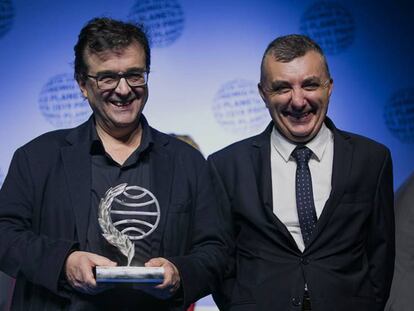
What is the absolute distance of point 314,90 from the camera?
2.34m

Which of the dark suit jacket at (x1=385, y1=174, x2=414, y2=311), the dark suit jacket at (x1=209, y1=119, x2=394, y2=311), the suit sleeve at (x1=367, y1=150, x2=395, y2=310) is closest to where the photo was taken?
the dark suit jacket at (x1=209, y1=119, x2=394, y2=311)

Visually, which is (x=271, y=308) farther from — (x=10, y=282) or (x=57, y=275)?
(x=10, y=282)

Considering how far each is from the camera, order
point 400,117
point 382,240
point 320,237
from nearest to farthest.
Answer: point 320,237, point 382,240, point 400,117

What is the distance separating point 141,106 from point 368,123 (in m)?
1.73

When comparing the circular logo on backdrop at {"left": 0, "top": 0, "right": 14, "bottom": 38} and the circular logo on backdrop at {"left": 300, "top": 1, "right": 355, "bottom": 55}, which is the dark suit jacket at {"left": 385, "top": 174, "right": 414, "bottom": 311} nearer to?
the circular logo on backdrop at {"left": 300, "top": 1, "right": 355, "bottom": 55}

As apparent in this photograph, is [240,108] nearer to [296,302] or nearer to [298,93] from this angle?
[298,93]

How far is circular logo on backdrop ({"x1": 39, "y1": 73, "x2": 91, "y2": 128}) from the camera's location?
371cm

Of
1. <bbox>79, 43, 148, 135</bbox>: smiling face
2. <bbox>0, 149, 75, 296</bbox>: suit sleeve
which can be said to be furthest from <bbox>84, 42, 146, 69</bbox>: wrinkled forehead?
<bbox>0, 149, 75, 296</bbox>: suit sleeve

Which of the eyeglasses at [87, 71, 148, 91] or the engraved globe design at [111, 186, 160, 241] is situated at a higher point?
the eyeglasses at [87, 71, 148, 91]

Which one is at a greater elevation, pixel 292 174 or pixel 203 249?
pixel 292 174

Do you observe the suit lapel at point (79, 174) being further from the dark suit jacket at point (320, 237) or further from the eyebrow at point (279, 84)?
the eyebrow at point (279, 84)

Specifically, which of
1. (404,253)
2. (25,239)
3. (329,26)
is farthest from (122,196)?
(329,26)

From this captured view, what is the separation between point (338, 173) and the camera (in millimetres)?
2322

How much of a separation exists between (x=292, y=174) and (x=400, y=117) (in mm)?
1488
